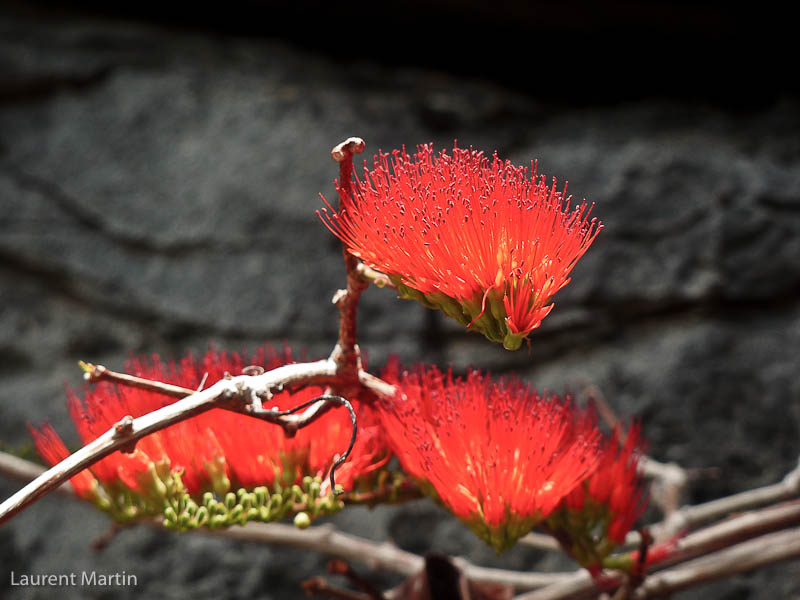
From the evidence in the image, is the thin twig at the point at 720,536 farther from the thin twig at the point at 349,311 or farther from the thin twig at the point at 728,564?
the thin twig at the point at 349,311

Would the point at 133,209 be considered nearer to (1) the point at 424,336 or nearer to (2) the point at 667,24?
(1) the point at 424,336

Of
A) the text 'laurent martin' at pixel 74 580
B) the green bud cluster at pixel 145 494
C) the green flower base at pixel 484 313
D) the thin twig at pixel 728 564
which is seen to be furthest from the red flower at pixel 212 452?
the text 'laurent martin' at pixel 74 580

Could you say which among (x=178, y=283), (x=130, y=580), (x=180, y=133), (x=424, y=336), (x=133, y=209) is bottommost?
(x=130, y=580)

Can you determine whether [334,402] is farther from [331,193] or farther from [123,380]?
[331,193]

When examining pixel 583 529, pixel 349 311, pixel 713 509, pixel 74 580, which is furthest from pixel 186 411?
pixel 74 580

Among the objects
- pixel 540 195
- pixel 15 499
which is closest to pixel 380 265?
pixel 540 195

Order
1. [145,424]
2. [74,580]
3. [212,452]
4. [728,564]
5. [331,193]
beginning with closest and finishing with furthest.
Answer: [145,424] < [212,452] < [728,564] < [74,580] < [331,193]
